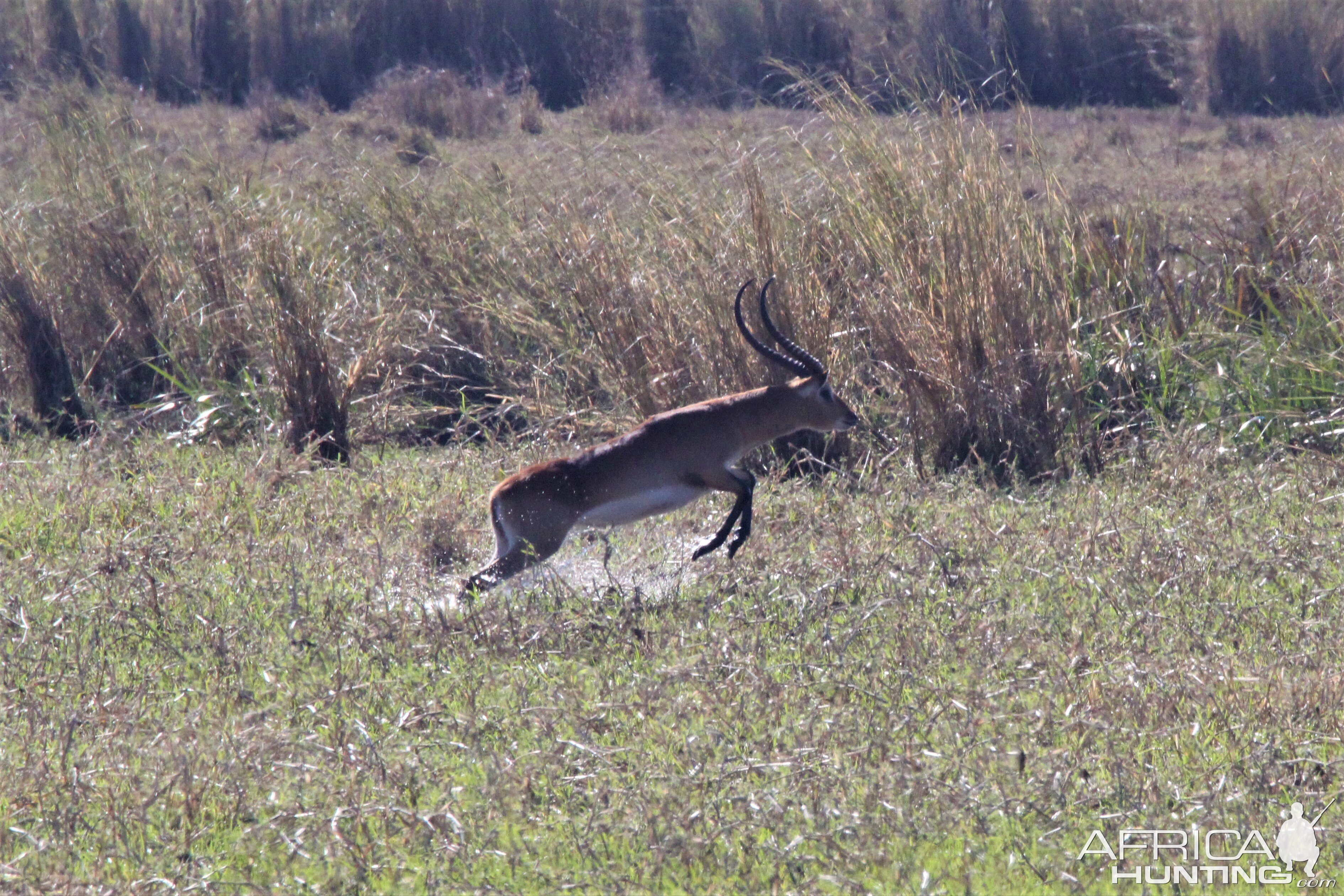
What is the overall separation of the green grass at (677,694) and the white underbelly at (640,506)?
9.3 inches

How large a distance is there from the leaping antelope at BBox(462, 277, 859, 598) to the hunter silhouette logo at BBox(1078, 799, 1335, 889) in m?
2.32

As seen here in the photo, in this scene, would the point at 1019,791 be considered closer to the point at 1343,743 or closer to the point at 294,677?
the point at 1343,743

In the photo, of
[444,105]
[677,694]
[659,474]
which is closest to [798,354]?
[659,474]

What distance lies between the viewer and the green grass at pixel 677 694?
3.14m

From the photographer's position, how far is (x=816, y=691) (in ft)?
13.0

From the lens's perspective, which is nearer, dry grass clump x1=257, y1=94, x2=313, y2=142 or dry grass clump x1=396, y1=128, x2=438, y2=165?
dry grass clump x1=396, y1=128, x2=438, y2=165

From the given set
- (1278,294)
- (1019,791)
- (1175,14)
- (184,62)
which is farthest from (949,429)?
(184,62)

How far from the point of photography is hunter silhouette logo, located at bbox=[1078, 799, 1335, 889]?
9.79 ft

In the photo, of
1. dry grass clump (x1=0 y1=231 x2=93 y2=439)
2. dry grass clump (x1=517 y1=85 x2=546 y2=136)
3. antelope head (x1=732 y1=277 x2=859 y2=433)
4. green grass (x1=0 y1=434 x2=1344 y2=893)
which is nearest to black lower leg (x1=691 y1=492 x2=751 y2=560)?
green grass (x1=0 y1=434 x2=1344 y2=893)

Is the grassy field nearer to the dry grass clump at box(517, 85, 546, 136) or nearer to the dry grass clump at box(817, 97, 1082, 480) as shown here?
the dry grass clump at box(817, 97, 1082, 480)

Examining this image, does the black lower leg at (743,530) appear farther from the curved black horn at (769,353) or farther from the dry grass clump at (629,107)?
the dry grass clump at (629,107)

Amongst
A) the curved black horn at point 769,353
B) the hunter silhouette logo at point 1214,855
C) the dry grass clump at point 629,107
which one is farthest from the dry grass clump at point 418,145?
the hunter silhouette logo at point 1214,855

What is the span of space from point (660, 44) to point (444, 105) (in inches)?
171

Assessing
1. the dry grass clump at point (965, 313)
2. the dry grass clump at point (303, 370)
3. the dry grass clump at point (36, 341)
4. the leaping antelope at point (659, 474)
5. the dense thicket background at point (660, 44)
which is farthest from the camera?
the dense thicket background at point (660, 44)
